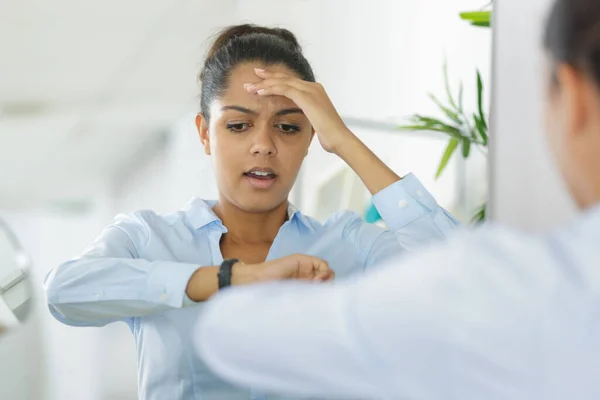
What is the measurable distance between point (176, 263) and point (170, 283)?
0.04 meters

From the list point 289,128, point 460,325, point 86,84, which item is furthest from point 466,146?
point 460,325

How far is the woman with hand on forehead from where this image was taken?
128 cm

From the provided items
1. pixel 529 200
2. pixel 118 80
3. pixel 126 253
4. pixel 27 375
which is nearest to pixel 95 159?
pixel 118 80

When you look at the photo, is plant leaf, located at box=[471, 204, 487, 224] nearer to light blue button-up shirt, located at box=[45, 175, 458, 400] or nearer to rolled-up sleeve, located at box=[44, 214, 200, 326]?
light blue button-up shirt, located at box=[45, 175, 458, 400]

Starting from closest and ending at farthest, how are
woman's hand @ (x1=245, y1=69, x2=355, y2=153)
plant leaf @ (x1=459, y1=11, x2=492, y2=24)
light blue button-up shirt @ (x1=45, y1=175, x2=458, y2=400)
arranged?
1. light blue button-up shirt @ (x1=45, y1=175, x2=458, y2=400)
2. woman's hand @ (x1=245, y1=69, x2=355, y2=153)
3. plant leaf @ (x1=459, y1=11, x2=492, y2=24)

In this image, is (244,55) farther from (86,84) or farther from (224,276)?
(86,84)

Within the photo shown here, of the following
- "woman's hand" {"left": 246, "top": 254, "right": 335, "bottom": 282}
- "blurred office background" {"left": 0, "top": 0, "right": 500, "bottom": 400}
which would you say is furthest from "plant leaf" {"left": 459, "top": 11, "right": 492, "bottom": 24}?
"woman's hand" {"left": 246, "top": 254, "right": 335, "bottom": 282}

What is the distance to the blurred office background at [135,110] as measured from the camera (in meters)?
2.05

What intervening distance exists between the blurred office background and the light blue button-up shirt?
0.61 meters

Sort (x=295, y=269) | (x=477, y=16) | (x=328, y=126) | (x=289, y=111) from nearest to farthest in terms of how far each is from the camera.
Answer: (x=295, y=269)
(x=328, y=126)
(x=289, y=111)
(x=477, y=16)

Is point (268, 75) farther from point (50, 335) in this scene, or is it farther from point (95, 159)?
point (50, 335)

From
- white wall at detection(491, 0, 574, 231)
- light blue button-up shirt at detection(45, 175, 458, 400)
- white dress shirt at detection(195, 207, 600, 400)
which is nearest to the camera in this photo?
white dress shirt at detection(195, 207, 600, 400)

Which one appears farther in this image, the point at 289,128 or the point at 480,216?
the point at 480,216

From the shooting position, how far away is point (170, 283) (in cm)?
117
